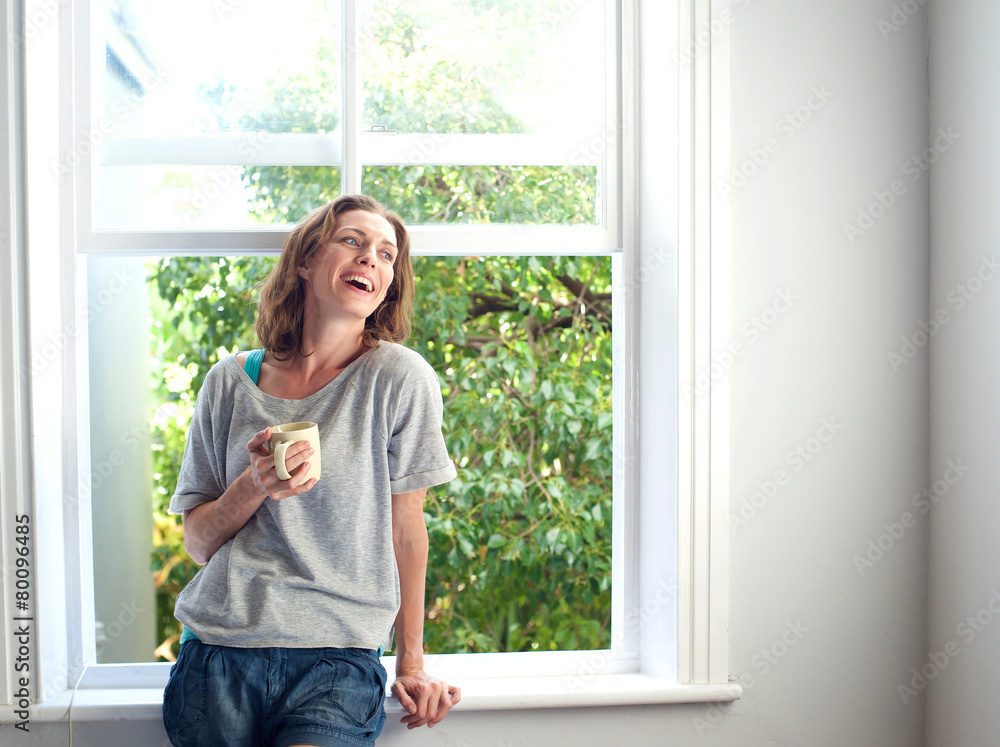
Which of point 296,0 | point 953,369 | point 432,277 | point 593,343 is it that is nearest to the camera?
point 953,369

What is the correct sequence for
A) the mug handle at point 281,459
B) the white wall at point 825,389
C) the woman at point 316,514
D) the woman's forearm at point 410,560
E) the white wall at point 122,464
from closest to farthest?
the mug handle at point 281,459
the woman at point 316,514
the woman's forearm at point 410,560
the white wall at point 825,389
the white wall at point 122,464

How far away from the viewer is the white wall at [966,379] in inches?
48.1

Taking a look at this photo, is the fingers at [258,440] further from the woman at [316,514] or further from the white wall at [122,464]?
the white wall at [122,464]

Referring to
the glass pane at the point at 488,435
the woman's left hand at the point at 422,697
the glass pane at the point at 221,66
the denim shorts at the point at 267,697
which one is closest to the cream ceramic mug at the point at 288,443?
the denim shorts at the point at 267,697

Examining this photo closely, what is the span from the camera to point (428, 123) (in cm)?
144

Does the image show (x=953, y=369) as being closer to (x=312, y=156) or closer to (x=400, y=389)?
(x=400, y=389)

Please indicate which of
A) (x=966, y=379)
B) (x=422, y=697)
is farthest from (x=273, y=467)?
(x=966, y=379)

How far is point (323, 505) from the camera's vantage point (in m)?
1.15

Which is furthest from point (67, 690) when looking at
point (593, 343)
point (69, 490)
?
point (593, 343)

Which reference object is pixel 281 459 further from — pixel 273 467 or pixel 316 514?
pixel 316 514

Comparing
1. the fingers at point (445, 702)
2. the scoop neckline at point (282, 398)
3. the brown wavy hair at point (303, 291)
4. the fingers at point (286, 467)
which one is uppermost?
the brown wavy hair at point (303, 291)

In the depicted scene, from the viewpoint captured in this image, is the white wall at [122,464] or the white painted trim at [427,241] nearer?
the white painted trim at [427,241]

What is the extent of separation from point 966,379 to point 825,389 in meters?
0.24

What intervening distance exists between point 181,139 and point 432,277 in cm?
102
